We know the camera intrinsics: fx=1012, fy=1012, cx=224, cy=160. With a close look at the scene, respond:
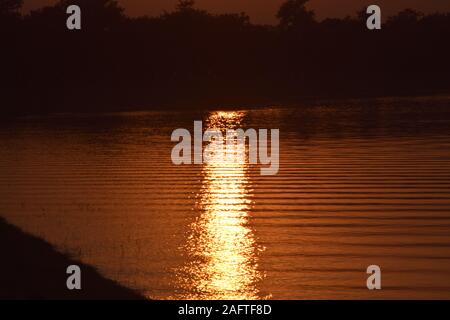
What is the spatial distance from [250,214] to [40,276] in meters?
4.52

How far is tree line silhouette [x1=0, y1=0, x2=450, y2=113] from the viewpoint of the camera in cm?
5131

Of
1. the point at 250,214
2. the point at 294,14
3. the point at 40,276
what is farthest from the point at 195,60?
the point at 40,276

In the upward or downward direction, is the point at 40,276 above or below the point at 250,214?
below

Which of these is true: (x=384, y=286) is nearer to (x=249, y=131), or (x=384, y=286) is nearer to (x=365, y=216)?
(x=365, y=216)

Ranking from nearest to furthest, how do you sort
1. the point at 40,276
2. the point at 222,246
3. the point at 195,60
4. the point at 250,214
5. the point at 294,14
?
the point at 40,276, the point at 222,246, the point at 250,214, the point at 195,60, the point at 294,14

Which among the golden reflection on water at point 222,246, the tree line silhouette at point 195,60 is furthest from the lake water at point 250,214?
the tree line silhouette at point 195,60

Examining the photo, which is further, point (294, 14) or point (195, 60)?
point (294, 14)

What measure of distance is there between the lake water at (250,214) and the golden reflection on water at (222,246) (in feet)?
0.06

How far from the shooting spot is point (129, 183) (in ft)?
49.7

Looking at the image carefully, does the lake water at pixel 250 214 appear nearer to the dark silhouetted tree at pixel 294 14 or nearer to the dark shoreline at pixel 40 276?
the dark shoreline at pixel 40 276

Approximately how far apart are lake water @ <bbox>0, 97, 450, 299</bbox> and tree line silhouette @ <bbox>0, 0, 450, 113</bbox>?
26.3 metres

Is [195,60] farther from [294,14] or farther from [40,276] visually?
[40,276]

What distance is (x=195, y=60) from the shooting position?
64625 mm
